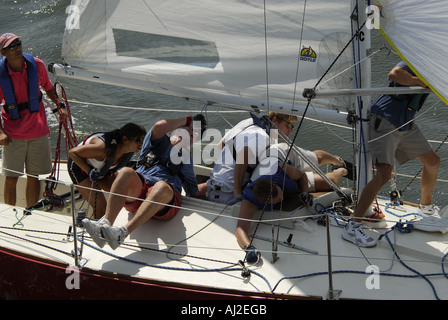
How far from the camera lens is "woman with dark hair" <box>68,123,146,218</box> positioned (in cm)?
423

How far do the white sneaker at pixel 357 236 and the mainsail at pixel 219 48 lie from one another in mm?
704

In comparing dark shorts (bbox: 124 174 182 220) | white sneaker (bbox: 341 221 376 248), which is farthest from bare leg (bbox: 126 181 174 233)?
white sneaker (bbox: 341 221 376 248)

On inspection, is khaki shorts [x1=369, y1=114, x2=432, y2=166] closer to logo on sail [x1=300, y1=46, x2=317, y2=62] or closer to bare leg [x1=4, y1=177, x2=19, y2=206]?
logo on sail [x1=300, y1=46, x2=317, y2=62]

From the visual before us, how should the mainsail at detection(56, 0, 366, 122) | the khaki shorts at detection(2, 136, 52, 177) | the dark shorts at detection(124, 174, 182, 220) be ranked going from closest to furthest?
1. the mainsail at detection(56, 0, 366, 122)
2. the dark shorts at detection(124, 174, 182, 220)
3. the khaki shorts at detection(2, 136, 52, 177)

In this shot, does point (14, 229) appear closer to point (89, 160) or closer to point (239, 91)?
point (89, 160)

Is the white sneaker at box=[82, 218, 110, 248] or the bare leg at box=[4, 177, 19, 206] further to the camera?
the bare leg at box=[4, 177, 19, 206]

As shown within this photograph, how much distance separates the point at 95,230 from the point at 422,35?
221cm

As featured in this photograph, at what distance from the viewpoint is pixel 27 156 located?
5.00 m

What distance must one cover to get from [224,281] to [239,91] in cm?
129

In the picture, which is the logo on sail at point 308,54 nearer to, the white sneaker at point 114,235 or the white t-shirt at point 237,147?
the white t-shirt at point 237,147

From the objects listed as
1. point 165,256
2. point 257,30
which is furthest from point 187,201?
point 257,30

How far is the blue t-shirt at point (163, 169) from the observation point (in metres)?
4.41

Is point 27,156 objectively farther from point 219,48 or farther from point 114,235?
point 219,48

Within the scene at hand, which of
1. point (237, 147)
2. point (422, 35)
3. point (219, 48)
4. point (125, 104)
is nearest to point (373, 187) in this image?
point (237, 147)
